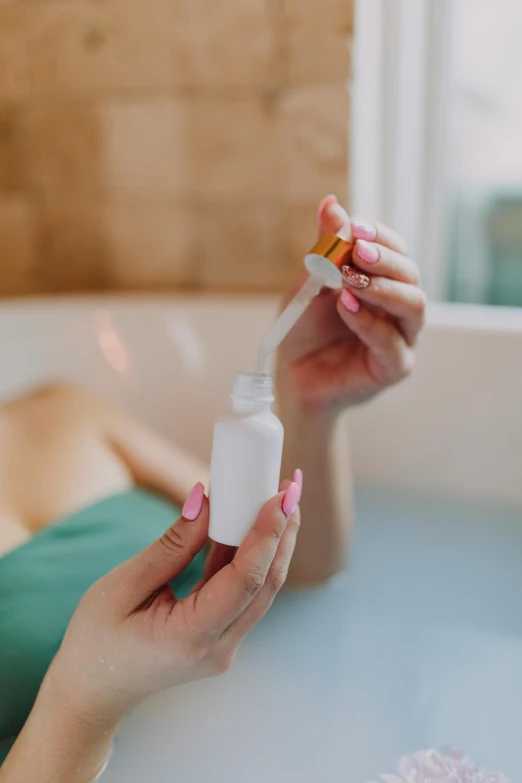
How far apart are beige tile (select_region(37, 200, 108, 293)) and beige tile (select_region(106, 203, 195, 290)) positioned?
1.3 inches


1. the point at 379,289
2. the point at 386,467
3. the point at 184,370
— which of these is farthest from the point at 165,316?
the point at 379,289

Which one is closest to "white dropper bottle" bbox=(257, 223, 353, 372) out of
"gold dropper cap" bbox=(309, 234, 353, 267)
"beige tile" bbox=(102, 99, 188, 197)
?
"gold dropper cap" bbox=(309, 234, 353, 267)

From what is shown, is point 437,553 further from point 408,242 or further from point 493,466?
point 408,242

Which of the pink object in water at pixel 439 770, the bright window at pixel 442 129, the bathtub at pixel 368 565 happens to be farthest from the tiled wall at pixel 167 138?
the pink object in water at pixel 439 770

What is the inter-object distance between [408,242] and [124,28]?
0.69 metres

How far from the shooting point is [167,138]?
153cm

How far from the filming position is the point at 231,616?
1.51 ft

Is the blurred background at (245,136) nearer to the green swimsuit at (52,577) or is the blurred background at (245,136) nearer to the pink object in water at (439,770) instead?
the green swimsuit at (52,577)

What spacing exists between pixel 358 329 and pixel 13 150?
1255 mm

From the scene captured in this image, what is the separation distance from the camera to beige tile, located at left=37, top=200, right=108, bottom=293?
1658mm

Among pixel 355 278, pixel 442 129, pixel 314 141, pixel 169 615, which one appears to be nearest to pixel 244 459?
pixel 169 615

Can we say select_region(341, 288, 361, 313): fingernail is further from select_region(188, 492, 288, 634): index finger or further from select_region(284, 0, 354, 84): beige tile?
select_region(284, 0, 354, 84): beige tile

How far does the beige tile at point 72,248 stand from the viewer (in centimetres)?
166

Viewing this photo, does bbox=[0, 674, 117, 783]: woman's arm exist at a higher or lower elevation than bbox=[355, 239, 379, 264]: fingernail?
lower
